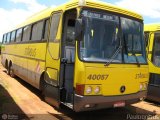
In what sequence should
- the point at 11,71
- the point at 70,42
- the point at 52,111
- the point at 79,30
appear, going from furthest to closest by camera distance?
the point at 11,71 < the point at 52,111 < the point at 70,42 < the point at 79,30

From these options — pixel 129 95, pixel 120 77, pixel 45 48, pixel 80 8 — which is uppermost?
pixel 80 8

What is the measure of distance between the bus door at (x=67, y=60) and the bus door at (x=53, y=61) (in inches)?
6.8

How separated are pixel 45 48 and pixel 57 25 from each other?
4.13 feet

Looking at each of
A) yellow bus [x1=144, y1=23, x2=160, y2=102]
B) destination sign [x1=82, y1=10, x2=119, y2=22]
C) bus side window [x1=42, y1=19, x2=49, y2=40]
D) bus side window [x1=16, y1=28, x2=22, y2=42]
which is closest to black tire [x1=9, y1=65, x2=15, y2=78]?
bus side window [x1=16, y1=28, x2=22, y2=42]

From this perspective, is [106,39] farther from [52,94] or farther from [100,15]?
[52,94]

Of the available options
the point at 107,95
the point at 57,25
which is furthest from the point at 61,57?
the point at 107,95

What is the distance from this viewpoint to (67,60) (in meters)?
8.37

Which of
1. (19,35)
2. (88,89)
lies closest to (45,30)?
(88,89)

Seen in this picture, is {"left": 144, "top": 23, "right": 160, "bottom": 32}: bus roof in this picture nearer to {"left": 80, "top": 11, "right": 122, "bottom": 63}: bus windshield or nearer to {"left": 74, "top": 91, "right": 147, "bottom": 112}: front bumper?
{"left": 80, "top": 11, "right": 122, "bottom": 63}: bus windshield

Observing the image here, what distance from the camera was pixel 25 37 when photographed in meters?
13.6

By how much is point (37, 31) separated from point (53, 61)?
9.90 feet

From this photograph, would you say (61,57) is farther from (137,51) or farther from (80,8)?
(137,51)

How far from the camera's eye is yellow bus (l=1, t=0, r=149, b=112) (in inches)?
287

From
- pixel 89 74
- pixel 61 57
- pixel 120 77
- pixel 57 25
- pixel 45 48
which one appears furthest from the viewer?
pixel 45 48
